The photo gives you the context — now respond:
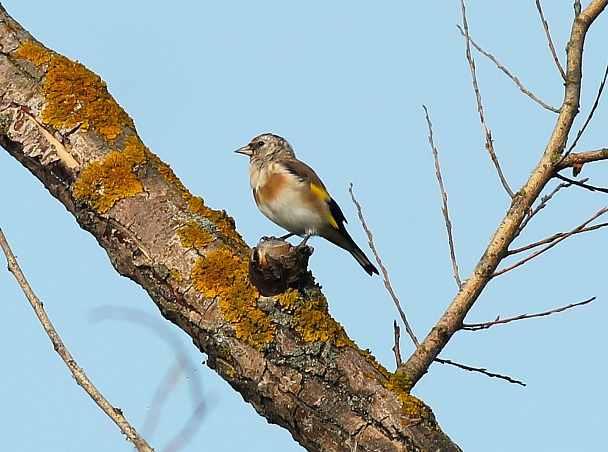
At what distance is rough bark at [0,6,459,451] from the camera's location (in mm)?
3531

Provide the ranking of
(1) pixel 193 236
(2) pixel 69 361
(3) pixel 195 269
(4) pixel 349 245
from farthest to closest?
1. (4) pixel 349 245
2. (1) pixel 193 236
3. (3) pixel 195 269
4. (2) pixel 69 361

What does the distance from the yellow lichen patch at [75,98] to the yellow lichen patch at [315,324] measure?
1.37 m

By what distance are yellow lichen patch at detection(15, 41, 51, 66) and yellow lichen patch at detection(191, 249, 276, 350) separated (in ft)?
4.80

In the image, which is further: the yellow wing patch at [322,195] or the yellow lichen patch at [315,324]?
the yellow wing patch at [322,195]

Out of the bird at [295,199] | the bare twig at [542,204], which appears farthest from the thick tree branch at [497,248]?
the bird at [295,199]

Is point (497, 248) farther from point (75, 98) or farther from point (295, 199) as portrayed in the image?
point (295, 199)

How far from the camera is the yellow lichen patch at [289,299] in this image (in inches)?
144

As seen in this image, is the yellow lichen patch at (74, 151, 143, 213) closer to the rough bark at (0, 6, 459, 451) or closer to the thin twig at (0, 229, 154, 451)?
the rough bark at (0, 6, 459, 451)

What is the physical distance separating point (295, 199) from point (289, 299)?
3.01 metres

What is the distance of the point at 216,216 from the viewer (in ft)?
13.8

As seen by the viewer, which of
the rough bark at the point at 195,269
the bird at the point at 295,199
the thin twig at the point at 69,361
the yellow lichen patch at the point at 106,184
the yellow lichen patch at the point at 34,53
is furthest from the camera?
the bird at the point at 295,199

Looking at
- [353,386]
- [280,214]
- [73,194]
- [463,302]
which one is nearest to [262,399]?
[353,386]

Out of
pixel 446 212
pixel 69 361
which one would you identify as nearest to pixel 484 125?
pixel 446 212

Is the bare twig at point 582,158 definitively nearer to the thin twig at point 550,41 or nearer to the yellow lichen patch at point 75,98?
the thin twig at point 550,41
